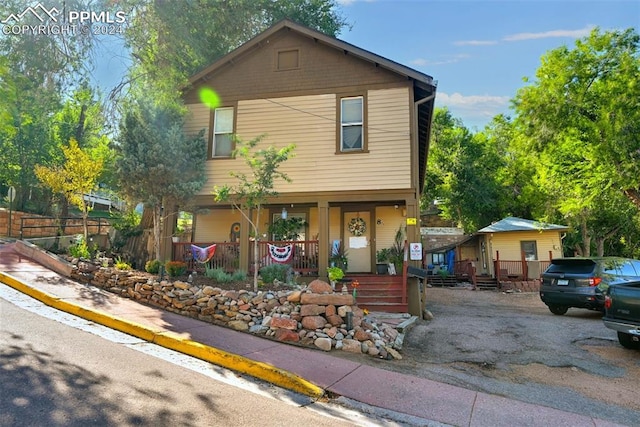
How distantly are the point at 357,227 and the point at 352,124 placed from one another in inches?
157

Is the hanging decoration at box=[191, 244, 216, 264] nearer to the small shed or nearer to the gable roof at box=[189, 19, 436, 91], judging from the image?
the gable roof at box=[189, 19, 436, 91]

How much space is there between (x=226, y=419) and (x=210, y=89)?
10.9 meters

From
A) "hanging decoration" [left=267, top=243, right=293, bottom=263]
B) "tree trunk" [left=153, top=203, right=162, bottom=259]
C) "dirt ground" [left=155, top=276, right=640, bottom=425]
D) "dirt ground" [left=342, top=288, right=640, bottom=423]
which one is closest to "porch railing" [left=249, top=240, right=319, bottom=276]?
"hanging decoration" [left=267, top=243, right=293, bottom=263]

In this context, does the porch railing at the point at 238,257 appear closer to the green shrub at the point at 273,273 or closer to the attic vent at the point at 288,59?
the green shrub at the point at 273,273

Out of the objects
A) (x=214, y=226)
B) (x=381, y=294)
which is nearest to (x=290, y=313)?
(x=381, y=294)

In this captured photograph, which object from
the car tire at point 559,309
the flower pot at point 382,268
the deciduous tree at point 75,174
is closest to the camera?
the car tire at point 559,309

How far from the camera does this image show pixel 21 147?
22.0 metres

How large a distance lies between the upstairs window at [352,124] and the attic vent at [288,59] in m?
2.01

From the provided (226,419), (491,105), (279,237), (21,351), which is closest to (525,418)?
(226,419)

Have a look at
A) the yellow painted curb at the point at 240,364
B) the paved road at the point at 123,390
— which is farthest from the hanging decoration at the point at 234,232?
the paved road at the point at 123,390

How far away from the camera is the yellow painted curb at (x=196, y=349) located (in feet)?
15.9

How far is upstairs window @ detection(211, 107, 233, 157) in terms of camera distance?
1197cm

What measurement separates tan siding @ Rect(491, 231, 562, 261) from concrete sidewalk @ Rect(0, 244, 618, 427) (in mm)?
18717

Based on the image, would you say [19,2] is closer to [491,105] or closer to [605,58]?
[605,58]
